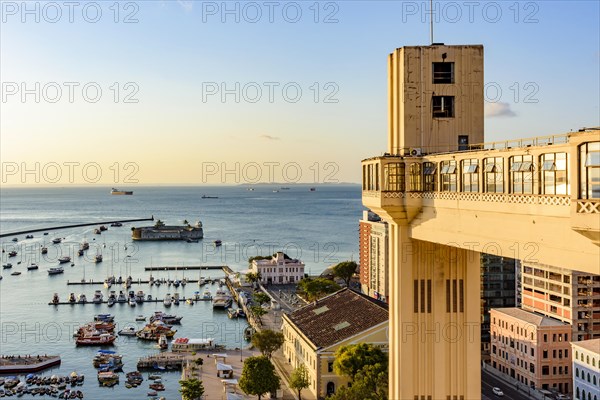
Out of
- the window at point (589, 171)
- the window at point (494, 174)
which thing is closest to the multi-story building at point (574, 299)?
the window at point (494, 174)

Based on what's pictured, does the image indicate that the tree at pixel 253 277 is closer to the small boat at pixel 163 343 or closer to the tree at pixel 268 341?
the small boat at pixel 163 343

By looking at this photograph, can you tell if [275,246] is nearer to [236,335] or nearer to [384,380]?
[236,335]

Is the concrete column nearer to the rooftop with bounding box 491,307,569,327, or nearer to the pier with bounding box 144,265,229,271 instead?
the rooftop with bounding box 491,307,569,327

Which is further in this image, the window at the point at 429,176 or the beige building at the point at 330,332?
the beige building at the point at 330,332

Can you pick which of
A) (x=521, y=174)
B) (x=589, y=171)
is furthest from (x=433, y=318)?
(x=589, y=171)

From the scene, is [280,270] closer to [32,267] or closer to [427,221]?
[32,267]

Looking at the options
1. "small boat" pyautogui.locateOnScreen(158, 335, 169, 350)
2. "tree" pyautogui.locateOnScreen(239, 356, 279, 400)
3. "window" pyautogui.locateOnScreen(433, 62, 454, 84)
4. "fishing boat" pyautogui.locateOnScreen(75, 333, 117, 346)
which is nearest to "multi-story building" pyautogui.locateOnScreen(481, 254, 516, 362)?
"tree" pyautogui.locateOnScreen(239, 356, 279, 400)
